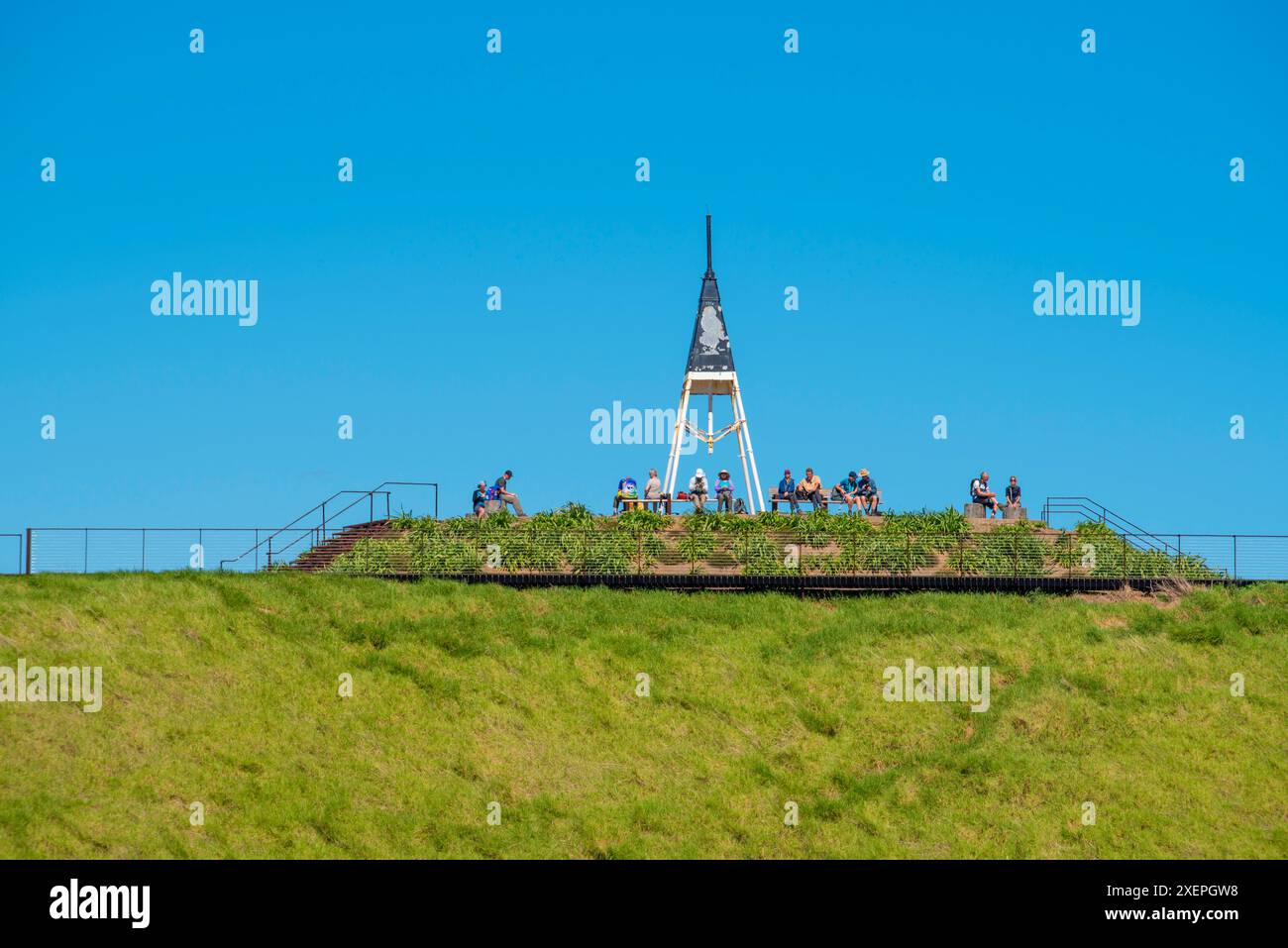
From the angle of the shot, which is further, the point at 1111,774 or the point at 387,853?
the point at 1111,774

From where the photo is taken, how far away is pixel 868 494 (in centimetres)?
3819

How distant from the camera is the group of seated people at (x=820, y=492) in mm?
38031

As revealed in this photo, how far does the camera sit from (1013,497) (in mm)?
37125

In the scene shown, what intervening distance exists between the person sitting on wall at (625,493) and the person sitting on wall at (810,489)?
4215 millimetres

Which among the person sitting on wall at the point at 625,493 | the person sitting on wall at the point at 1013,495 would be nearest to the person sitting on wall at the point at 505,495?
the person sitting on wall at the point at 625,493

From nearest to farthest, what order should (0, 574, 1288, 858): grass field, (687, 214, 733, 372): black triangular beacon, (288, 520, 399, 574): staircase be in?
1. (0, 574, 1288, 858): grass field
2. (288, 520, 399, 574): staircase
3. (687, 214, 733, 372): black triangular beacon

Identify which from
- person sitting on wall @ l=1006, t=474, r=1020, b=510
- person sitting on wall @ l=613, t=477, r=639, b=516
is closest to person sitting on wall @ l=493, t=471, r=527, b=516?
person sitting on wall @ l=613, t=477, r=639, b=516

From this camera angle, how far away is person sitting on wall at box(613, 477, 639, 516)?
37.3 meters

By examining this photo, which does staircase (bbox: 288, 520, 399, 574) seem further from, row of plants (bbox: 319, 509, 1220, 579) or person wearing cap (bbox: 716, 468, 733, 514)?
person wearing cap (bbox: 716, 468, 733, 514)

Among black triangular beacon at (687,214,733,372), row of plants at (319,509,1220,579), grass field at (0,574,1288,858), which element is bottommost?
grass field at (0,574,1288,858)

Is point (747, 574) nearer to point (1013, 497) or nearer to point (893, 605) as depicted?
point (893, 605)

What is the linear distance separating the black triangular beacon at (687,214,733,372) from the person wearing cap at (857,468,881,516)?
564cm
